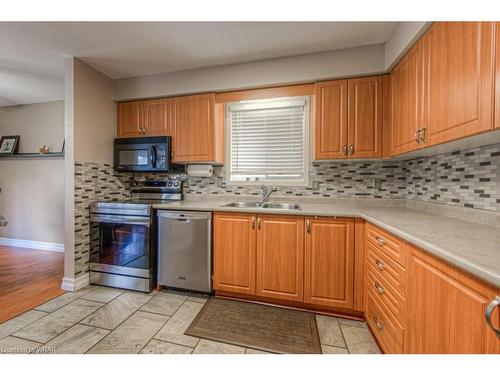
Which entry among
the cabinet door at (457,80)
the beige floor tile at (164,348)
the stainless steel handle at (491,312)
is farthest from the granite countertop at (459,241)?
the beige floor tile at (164,348)

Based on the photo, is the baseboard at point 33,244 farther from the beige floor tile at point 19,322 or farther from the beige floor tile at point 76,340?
the beige floor tile at point 76,340

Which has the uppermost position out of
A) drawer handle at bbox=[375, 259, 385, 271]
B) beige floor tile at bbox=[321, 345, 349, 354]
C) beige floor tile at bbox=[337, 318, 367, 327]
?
drawer handle at bbox=[375, 259, 385, 271]

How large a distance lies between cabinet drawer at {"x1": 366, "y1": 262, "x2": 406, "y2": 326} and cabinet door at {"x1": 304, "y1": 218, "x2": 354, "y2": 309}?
18 centimetres

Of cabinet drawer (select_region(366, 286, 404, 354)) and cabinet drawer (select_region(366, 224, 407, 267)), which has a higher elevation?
cabinet drawer (select_region(366, 224, 407, 267))

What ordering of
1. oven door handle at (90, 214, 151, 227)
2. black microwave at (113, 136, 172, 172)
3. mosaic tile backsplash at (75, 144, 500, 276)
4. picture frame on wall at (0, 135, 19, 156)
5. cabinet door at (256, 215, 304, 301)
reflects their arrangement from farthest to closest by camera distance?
1. picture frame on wall at (0, 135, 19, 156)
2. black microwave at (113, 136, 172, 172)
3. oven door handle at (90, 214, 151, 227)
4. cabinet door at (256, 215, 304, 301)
5. mosaic tile backsplash at (75, 144, 500, 276)

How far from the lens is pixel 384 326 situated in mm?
1351

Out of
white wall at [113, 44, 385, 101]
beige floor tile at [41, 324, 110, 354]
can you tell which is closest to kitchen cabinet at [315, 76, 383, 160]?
white wall at [113, 44, 385, 101]

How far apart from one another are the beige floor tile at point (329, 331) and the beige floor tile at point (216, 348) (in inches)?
23.8

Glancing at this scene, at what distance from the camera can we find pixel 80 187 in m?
2.26

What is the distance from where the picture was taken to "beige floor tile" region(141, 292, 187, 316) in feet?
6.13

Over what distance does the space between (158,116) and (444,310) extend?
290 centimetres

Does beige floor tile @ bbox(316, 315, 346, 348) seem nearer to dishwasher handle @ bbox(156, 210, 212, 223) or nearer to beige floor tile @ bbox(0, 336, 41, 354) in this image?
dishwasher handle @ bbox(156, 210, 212, 223)
